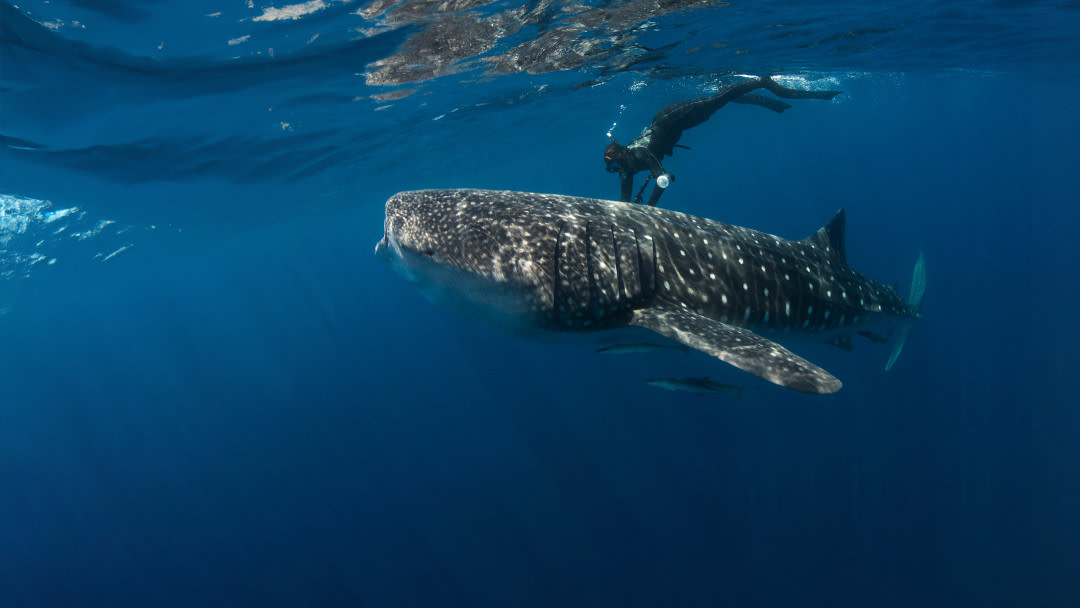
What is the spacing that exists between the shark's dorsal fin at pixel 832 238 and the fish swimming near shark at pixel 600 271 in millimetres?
1197

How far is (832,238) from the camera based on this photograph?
6207 mm

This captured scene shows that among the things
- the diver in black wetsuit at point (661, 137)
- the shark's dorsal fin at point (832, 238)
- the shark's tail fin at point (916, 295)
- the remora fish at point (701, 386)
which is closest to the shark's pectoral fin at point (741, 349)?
the remora fish at point (701, 386)

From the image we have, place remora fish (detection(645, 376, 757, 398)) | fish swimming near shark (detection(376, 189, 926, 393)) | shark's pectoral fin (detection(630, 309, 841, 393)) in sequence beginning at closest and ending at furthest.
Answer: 1. shark's pectoral fin (detection(630, 309, 841, 393))
2. fish swimming near shark (detection(376, 189, 926, 393))
3. remora fish (detection(645, 376, 757, 398))

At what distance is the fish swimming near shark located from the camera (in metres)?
3.78

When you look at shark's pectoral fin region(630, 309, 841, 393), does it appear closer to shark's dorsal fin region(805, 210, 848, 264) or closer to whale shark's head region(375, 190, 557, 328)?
whale shark's head region(375, 190, 557, 328)

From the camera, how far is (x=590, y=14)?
35.5 feet

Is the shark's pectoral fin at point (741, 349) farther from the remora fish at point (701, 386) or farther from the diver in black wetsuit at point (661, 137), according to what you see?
the diver in black wetsuit at point (661, 137)

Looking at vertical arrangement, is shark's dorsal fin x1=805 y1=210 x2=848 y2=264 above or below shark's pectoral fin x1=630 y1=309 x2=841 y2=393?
below

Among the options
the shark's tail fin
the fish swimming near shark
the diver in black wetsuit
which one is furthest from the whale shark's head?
the shark's tail fin

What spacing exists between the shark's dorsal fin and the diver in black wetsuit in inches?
90.0

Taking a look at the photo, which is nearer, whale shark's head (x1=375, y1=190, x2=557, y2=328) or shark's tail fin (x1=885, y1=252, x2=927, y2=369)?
whale shark's head (x1=375, y1=190, x2=557, y2=328)

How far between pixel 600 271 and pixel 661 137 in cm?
723

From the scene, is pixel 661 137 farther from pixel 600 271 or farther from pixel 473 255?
pixel 473 255

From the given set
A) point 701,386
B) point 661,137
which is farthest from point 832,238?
point 661,137
